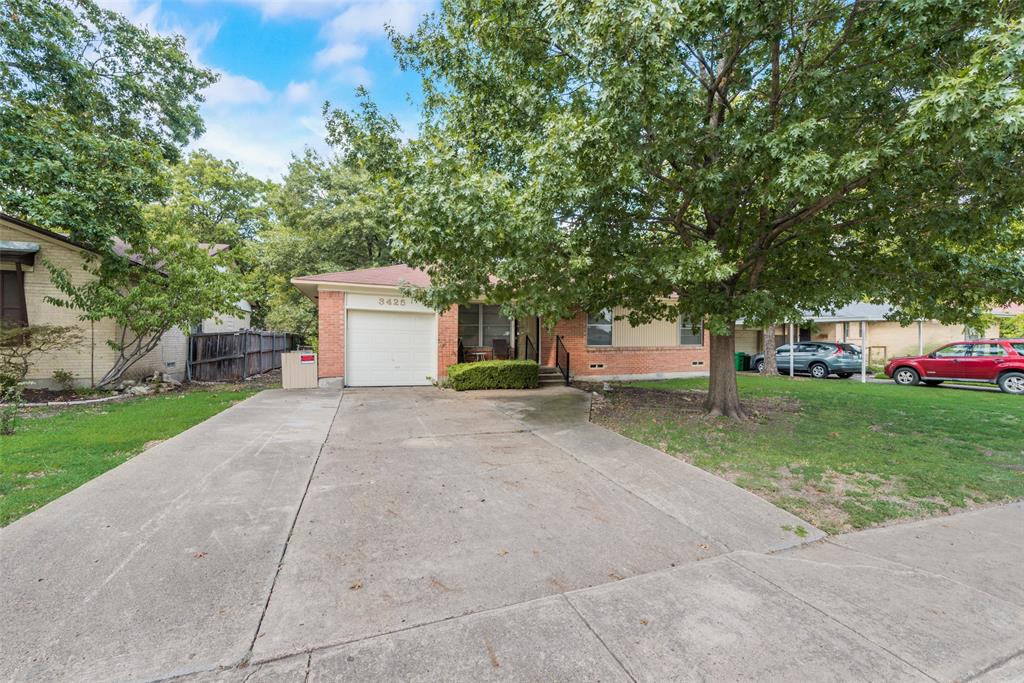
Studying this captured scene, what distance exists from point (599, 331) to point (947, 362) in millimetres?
10614

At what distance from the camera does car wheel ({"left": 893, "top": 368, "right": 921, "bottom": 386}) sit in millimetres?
14398

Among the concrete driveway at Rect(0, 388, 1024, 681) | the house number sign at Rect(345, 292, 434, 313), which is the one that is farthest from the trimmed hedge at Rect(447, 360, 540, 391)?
the concrete driveway at Rect(0, 388, 1024, 681)

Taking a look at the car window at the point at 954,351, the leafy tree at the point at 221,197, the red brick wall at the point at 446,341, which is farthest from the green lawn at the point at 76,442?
the car window at the point at 954,351

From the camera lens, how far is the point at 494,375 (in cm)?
1167

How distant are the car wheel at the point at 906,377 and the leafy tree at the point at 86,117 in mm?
22200

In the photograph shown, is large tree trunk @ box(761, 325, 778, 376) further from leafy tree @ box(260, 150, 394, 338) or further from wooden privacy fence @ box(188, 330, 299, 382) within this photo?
wooden privacy fence @ box(188, 330, 299, 382)

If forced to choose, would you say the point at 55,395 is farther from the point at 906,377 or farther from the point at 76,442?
the point at 906,377

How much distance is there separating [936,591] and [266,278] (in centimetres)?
2462

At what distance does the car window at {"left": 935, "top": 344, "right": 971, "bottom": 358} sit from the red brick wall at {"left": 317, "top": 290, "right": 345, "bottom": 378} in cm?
1800

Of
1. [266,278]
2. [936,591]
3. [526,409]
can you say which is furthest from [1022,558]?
[266,278]

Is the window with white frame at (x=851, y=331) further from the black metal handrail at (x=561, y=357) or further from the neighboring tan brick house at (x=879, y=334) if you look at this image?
the black metal handrail at (x=561, y=357)

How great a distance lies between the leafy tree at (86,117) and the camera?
950 centimetres

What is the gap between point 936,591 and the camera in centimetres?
280

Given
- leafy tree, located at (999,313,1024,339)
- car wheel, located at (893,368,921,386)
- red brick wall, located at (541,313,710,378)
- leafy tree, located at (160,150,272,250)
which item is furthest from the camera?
leafy tree, located at (160,150,272,250)
